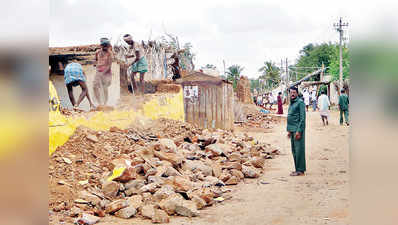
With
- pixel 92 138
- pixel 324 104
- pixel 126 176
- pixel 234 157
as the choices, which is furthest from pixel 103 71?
pixel 324 104

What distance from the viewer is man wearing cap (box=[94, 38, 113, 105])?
796 cm

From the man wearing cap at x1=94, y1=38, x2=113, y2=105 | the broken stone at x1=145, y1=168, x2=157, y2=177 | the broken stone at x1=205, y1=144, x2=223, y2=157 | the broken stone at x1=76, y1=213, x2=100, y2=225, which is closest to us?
the broken stone at x1=76, y1=213, x2=100, y2=225

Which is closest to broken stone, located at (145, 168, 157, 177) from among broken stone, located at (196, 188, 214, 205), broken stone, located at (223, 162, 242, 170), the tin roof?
broken stone, located at (196, 188, 214, 205)

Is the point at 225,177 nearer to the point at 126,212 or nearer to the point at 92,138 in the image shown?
the point at 126,212

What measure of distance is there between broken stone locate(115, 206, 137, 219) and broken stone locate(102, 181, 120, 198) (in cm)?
51

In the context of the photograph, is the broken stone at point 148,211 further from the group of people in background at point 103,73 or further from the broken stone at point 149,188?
the group of people in background at point 103,73

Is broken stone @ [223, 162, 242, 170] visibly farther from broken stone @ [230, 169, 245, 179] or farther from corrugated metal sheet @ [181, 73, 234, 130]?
corrugated metal sheet @ [181, 73, 234, 130]

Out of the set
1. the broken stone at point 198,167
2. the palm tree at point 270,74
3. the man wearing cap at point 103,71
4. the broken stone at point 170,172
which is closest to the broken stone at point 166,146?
the broken stone at point 198,167

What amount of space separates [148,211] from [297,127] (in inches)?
106

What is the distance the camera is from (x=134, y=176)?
16.5 feet

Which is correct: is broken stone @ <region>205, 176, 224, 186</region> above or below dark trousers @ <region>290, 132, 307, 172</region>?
below

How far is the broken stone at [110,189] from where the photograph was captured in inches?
186
